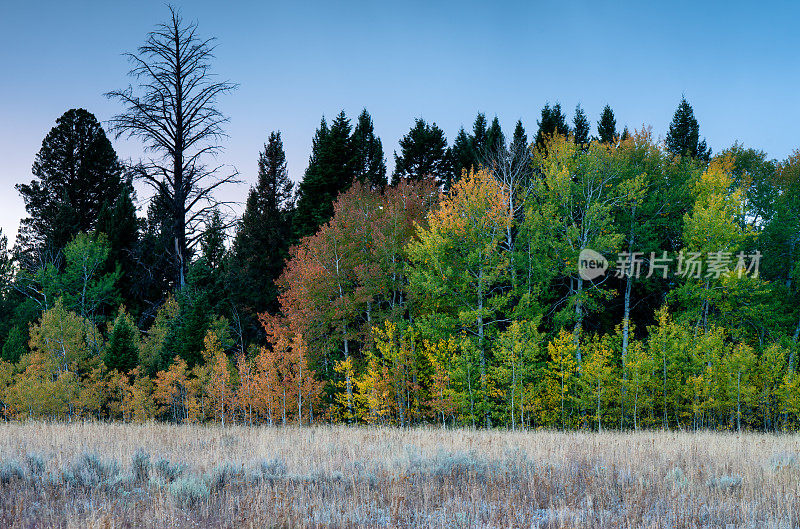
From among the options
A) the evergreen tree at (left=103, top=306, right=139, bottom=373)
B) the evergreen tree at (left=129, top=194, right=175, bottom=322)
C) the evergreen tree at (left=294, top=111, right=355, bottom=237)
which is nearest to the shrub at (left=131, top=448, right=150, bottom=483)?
the evergreen tree at (left=103, top=306, right=139, bottom=373)

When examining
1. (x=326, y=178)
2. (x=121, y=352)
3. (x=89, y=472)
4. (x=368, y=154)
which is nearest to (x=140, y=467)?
(x=89, y=472)

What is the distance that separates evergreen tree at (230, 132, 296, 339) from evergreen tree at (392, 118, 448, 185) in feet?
36.7

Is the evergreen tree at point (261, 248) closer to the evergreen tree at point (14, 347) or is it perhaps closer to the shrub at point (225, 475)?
the evergreen tree at point (14, 347)

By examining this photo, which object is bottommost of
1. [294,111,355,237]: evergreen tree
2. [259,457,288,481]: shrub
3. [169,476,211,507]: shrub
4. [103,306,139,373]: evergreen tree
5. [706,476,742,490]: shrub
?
[706,476,742,490]: shrub

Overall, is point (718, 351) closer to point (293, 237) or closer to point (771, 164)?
point (771, 164)

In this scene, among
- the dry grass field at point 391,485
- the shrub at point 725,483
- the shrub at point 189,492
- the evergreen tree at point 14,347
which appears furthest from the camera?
the evergreen tree at point 14,347

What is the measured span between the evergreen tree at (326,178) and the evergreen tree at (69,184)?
20.6 m

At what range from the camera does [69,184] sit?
51.2 meters

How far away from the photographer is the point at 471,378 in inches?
1084

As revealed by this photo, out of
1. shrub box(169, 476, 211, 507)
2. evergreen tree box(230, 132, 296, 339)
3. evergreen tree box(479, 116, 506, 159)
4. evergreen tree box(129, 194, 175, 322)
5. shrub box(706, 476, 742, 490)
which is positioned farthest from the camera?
evergreen tree box(479, 116, 506, 159)

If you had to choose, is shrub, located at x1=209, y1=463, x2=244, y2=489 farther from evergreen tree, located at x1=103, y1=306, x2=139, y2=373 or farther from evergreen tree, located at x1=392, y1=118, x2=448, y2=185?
evergreen tree, located at x1=392, y1=118, x2=448, y2=185

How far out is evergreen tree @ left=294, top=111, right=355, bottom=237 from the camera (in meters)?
39.8

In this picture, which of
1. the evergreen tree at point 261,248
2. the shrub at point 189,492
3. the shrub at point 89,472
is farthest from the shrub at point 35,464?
the evergreen tree at point 261,248

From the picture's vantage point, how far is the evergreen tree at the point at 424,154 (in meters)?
49.1
